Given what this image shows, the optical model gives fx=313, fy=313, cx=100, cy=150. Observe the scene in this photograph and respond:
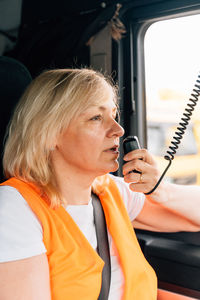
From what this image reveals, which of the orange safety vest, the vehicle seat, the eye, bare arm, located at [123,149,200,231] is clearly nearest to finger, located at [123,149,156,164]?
bare arm, located at [123,149,200,231]

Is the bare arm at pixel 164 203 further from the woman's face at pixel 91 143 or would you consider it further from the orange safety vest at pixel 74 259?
the orange safety vest at pixel 74 259

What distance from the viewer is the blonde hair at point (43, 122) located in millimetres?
1195

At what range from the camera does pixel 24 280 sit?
89 cm

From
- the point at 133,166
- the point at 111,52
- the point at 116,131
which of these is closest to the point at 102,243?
the point at 133,166

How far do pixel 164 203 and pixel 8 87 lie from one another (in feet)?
2.87

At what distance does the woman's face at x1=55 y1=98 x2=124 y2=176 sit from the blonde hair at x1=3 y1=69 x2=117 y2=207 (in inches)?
1.4

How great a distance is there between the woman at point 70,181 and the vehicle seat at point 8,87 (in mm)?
76

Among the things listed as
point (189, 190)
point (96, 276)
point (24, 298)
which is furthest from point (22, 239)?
point (189, 190)

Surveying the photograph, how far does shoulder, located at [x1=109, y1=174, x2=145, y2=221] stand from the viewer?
1.53 m

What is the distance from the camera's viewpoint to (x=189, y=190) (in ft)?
5.00

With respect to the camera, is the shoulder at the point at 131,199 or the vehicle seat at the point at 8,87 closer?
the vehicle seat at the point at 8,87

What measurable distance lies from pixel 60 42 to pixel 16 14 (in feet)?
2.20

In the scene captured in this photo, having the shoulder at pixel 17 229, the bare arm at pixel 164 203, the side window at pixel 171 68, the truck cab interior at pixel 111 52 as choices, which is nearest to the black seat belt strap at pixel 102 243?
the bare arm at pixel 164 203

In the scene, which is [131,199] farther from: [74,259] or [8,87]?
[8,87]
